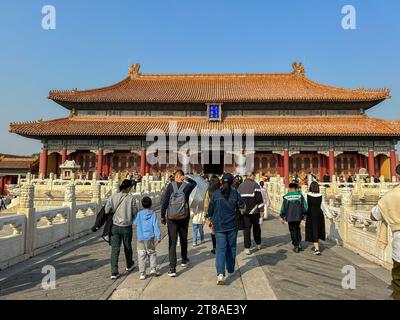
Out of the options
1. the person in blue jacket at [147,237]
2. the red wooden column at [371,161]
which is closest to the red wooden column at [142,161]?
the red wooden column at [371,161]

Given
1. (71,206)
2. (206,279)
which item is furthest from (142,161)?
(206,279)

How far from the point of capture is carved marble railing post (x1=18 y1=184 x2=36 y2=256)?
5754 mm

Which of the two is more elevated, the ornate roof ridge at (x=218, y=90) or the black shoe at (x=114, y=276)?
the ornate roof ridge at (x=218, y=90)

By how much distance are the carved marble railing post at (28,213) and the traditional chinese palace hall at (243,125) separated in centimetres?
1825

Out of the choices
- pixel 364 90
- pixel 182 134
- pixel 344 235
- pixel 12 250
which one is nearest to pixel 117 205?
pixel 12 250

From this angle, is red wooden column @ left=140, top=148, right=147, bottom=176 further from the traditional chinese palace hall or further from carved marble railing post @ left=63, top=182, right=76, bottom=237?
carved marble railing post @ left=63, top=182, right=76, bottom=237

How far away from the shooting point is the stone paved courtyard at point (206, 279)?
380 cm

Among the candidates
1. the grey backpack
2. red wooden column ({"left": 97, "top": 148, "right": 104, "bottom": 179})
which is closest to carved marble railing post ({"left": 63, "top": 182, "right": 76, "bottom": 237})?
the grey backpack

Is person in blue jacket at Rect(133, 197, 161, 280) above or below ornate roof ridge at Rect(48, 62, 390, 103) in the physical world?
below

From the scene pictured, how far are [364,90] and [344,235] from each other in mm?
22364

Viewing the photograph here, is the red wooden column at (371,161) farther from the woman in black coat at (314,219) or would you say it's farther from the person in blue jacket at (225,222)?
the person in blue jacket at (225,222)

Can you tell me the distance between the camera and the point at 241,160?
24.5 m

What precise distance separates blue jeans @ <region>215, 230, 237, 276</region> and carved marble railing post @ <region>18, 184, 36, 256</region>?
12.7ft
